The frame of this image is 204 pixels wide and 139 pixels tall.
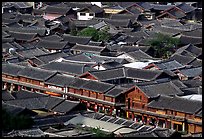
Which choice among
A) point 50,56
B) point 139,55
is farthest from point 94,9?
point 50,56

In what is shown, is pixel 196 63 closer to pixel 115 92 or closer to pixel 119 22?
pixel 115 92

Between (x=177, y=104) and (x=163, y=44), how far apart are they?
1167cm

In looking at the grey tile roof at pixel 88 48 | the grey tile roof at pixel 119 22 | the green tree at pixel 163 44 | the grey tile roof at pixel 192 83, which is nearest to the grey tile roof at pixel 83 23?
the grey tile roof at pixel 119 22

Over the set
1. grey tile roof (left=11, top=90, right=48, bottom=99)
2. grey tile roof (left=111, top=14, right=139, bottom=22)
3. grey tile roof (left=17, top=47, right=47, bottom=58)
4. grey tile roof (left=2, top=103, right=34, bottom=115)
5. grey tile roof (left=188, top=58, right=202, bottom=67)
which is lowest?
grey tile roof (left=111, top=14, right=139, bottom=22)

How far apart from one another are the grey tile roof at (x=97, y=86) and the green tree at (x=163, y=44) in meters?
8.51

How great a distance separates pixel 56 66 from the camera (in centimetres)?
2355

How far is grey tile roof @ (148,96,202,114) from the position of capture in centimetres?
1727

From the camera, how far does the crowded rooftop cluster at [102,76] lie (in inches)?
661

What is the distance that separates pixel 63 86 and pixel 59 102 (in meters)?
2.14

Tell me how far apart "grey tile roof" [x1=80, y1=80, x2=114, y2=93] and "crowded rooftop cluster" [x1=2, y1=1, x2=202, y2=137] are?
0.13 feet

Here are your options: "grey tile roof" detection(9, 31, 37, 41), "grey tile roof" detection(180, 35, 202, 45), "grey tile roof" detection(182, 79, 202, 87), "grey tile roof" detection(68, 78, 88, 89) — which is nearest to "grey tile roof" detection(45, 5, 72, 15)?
"grey tile roof" detection(9, 31, 37, 41)

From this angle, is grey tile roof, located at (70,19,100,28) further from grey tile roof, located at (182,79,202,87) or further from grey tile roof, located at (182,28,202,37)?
grey tile roof, located at (182,79,202,87)

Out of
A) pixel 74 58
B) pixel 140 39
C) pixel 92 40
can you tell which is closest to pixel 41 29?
pixel 92 40

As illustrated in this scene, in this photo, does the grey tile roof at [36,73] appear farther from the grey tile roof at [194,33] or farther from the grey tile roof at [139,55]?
the grey tile roof at [194,33]
